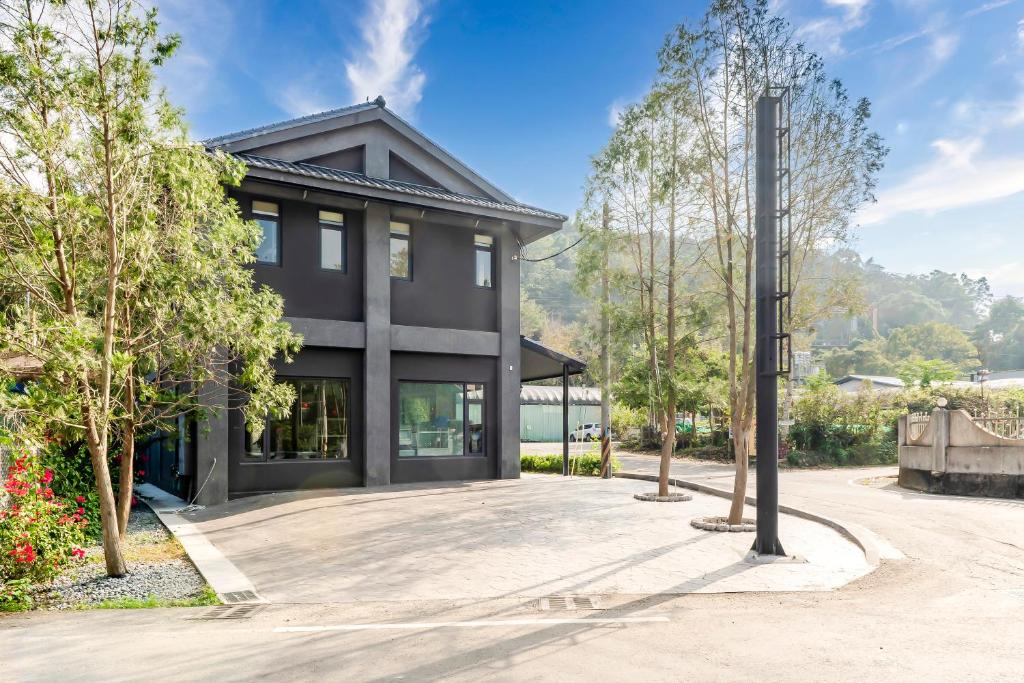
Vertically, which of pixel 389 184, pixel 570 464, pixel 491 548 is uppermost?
pixel 389 184

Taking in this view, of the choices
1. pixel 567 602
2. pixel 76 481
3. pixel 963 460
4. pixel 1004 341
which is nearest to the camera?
pixel 567 602

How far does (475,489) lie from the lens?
15.8m

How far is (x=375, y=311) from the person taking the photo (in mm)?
15758

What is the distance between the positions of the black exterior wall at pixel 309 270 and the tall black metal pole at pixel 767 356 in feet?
30.8

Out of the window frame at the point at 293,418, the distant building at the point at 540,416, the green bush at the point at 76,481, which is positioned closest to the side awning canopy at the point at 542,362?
the window frame at the point at 293,418

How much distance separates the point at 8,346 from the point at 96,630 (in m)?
2.74

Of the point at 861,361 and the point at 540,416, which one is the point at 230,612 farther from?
the point at 861,361

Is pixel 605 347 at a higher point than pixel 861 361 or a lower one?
lower

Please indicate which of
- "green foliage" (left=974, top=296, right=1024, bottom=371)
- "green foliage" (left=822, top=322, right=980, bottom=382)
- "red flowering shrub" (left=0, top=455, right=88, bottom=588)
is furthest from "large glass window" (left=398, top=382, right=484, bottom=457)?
"green foliage" (left=974, top=296, right=1024, bottom=371)

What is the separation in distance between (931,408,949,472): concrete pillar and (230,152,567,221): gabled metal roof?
1058 cm

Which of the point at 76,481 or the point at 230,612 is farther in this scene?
the point at 76,481

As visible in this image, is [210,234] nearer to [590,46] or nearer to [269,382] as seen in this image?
[269,382]

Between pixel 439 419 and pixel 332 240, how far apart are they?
15.8 ft

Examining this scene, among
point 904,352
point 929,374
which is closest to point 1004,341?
point 904,352
